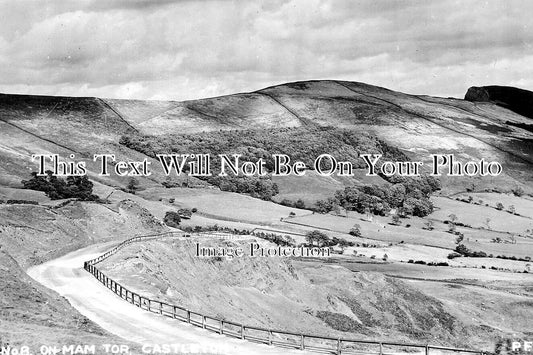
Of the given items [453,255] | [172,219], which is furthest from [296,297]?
[453,255]

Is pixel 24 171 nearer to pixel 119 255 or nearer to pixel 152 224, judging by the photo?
pixel 152 224

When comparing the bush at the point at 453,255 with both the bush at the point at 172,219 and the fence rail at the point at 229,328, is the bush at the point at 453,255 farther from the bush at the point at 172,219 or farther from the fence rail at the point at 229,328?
the fence rail at the point at 229,328

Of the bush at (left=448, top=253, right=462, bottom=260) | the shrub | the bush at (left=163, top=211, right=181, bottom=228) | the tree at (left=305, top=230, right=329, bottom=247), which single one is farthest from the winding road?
the shrub

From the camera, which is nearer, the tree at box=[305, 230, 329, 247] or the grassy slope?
the grassy slope

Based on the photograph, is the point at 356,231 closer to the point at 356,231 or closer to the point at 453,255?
the point at 356,231

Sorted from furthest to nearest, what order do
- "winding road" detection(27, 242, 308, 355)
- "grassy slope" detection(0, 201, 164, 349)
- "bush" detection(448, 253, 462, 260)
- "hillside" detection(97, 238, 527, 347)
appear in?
"bush" detection(448, 253, 462, 260)
"hillside" detection(97, 238, 527, 347)
"winding road" detection(27, 242, 308, 355)
"grassy slope" detection(0, 201, 164, 349)

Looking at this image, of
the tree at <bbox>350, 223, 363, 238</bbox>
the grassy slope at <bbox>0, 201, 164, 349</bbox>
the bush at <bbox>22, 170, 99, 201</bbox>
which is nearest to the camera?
the grassy slope at <bbox>0, 201, 164, 349</bbox>

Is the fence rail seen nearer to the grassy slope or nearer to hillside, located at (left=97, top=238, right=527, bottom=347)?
hillside, located at (left=97, top=238, right=527, bottom=347)
